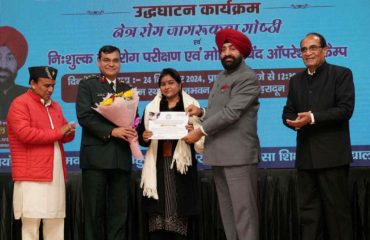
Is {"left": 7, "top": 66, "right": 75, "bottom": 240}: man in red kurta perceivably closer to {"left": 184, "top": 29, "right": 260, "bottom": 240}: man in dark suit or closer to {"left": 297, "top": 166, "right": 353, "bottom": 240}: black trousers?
{"left": 184, "top": 29, "right": 260, "bottom": 240}: man in dark suit

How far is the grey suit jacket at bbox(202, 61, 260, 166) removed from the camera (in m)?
3.62

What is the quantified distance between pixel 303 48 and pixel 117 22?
182cm

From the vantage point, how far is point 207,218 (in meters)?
4.75

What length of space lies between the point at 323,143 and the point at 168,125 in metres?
1.03

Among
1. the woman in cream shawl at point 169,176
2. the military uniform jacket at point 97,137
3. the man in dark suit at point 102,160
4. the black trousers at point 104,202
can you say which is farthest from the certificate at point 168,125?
the black trousers at point 104,202

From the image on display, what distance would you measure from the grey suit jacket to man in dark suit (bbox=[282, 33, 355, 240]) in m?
0.28

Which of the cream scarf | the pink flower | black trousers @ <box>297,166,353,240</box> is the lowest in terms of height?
black trousers @ <box>297,166,353,240</box>

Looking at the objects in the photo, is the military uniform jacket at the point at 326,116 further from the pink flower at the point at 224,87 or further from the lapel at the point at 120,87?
the lapel at the point at 120,87

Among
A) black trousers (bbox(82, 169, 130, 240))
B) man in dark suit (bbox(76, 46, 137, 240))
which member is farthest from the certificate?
black trousers (bbox(82, 169, 130, 240))

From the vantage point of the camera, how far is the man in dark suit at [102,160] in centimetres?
398

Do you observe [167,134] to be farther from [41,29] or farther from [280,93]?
[41,29]

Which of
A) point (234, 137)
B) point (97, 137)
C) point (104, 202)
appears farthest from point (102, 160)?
point (234, 137)

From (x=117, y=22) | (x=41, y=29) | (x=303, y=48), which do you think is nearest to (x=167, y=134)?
(x=303, y=48)

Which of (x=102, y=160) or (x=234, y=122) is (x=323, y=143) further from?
(x=102, y=160)
